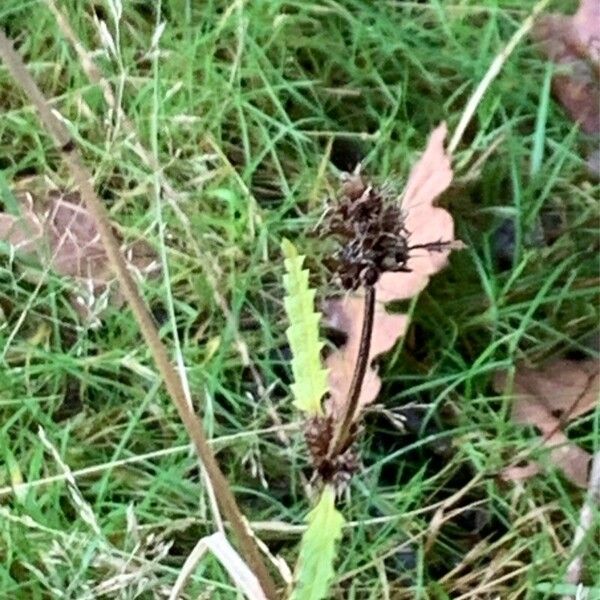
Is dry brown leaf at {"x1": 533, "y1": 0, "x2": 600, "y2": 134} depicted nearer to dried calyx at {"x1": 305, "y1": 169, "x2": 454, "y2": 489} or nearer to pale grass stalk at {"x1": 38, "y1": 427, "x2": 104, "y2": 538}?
dried calyx at {"x1": 305, "y1": 169, "x2": 454, "y2": 489}

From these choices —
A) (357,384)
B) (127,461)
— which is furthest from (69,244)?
(357,384)

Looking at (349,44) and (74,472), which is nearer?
(74,472)

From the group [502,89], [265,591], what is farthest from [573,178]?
[265,591]

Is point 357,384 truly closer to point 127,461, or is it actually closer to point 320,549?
point 320,549

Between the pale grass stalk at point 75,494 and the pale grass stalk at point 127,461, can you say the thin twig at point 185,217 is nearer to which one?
the pale grass stalk at point 127,461

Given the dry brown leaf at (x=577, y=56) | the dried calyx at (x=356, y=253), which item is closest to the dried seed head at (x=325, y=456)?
the dried calyx at (x=356, y=253)

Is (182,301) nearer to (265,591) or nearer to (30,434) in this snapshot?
(30,434)

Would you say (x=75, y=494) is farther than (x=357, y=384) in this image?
Yes
